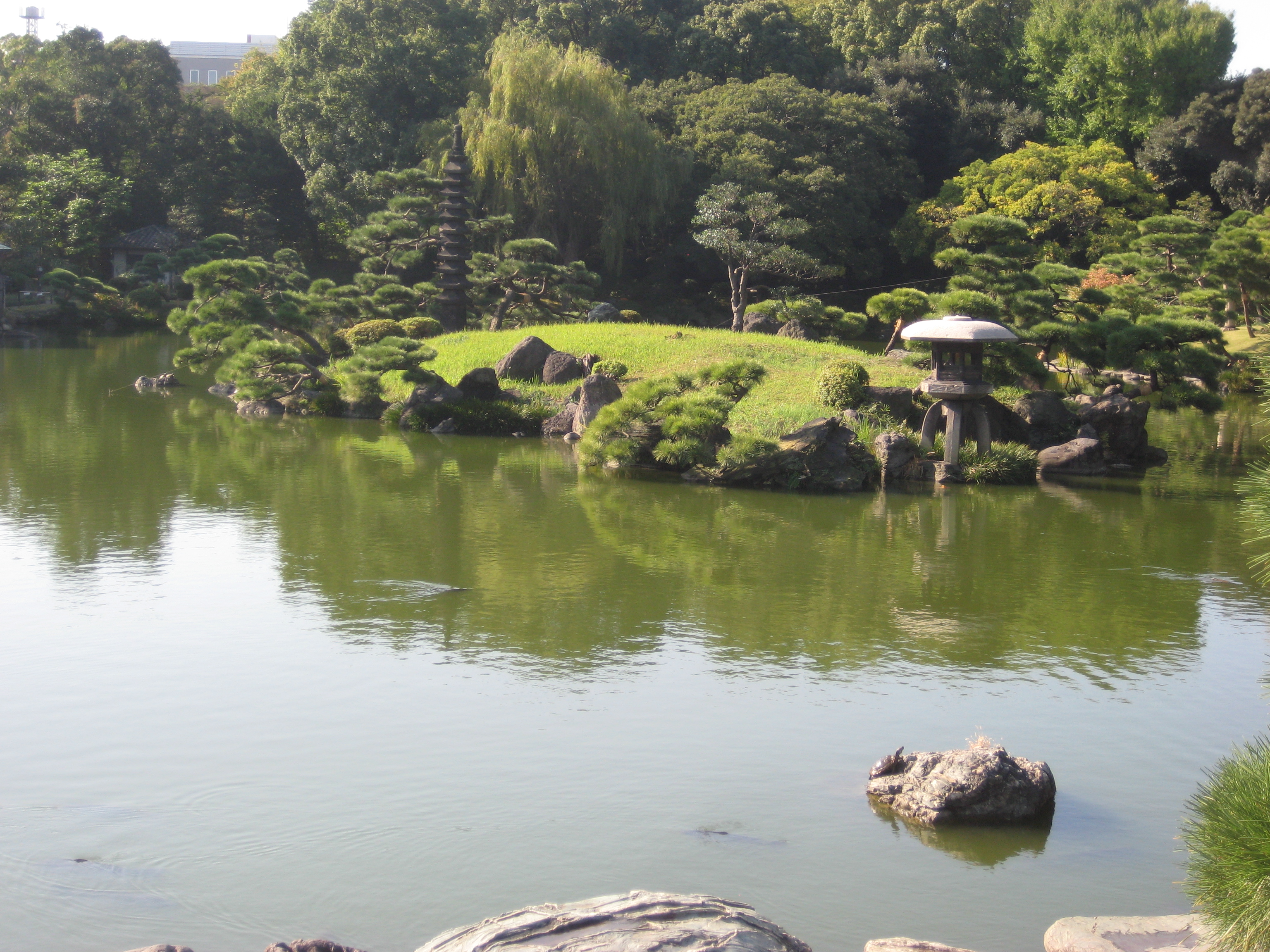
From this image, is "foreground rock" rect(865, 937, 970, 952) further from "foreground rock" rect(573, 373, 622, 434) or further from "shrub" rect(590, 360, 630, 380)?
"shrub" rect(590, 360, 630, 380)

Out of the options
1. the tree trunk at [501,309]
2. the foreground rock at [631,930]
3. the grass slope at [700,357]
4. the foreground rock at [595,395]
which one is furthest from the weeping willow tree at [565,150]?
the foreground rock at [631,930]

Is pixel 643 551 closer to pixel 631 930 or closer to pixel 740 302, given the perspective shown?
pixel 631 930

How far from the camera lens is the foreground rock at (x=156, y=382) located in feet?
61.3

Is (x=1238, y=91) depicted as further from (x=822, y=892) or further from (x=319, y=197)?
(x=822, y=892)

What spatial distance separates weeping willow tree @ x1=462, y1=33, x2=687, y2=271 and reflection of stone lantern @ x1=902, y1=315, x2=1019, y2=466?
1472 cm

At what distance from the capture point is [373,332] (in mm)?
18531

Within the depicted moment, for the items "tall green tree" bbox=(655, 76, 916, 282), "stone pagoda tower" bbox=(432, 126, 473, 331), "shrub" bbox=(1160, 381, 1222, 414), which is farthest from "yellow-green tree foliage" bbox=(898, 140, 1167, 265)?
"stone pagoda tower" bbox=(432, 126, 473, 331)

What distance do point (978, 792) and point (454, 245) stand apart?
57.2 ft

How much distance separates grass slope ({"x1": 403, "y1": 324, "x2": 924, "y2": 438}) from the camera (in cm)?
1379

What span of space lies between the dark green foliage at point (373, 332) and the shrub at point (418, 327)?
54mm

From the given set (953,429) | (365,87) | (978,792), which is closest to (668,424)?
(953,429)

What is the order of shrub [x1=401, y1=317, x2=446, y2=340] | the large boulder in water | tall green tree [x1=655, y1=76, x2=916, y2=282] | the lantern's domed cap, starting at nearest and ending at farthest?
the lantern's domed cap → the large boulder in water → shrub [x1=401, y1=317, x2=446, y2=340] → tall green tree [x1=655, y1=76, x2=916, y2=282]

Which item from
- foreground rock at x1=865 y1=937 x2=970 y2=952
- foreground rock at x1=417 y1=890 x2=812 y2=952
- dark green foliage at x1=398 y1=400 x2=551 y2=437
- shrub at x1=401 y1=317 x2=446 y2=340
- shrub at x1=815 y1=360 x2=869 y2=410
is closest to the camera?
foreground rock at x1=417 y1=890 x2=812 y2=952

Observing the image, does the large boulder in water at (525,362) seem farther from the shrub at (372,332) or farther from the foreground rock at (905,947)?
the foreground rock at (905,947)
